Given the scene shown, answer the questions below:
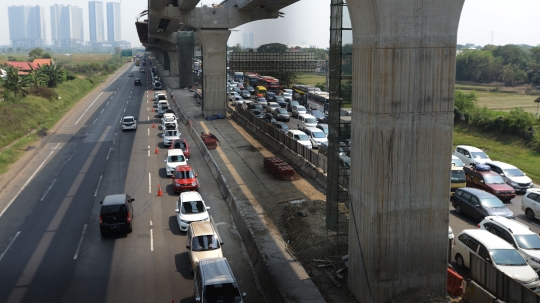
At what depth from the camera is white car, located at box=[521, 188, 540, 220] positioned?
23.2 metres

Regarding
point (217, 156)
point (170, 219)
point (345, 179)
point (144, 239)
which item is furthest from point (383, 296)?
point (217, 156)

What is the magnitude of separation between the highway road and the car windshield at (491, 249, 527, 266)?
6.80 meters

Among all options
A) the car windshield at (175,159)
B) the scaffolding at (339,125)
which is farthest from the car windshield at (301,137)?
the scaffolding at (339,125)

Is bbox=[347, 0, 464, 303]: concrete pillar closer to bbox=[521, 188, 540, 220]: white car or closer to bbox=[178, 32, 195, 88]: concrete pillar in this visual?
bbox=[521, 188, 540, 220]: white car

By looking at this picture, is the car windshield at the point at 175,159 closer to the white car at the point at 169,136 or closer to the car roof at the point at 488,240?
the white car at the point at 169,136

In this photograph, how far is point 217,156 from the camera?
120 ft

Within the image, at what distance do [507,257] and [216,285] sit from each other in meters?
8.39

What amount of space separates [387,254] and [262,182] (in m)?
15.7

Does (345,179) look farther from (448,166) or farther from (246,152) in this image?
(246,152)

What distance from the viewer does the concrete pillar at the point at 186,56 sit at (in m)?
87.2

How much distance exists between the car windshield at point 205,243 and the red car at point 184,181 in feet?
31.2

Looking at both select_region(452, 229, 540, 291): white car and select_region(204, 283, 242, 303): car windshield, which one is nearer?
select_region(204, 283, 242, 303): car windshield

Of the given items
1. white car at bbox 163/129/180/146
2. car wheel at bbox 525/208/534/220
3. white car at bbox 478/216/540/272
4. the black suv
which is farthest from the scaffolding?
white car at bbox 163/129/180/146

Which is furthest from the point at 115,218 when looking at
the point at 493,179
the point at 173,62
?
the point at 173,62
